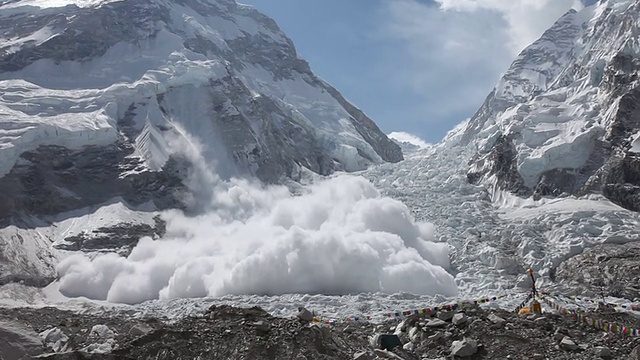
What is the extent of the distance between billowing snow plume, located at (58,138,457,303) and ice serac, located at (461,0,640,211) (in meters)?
17.4

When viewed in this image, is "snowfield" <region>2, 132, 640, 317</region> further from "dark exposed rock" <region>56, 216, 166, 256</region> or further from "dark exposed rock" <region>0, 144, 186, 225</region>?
"dark exposed rock" <region>0, 144, 186, 225</region>

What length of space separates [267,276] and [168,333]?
39.8m

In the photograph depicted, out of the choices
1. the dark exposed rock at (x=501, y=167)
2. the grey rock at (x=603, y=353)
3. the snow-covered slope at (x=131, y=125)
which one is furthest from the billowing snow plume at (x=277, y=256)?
the grey rock at (x=603, y=353)

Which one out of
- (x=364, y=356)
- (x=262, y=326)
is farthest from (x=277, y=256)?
(x=364, y=356)

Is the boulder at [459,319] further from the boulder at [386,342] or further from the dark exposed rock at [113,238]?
the dark exposed rock at [113,238]

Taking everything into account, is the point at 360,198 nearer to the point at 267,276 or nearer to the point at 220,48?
the point at 267,276

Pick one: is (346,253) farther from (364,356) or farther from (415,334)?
(364,356)

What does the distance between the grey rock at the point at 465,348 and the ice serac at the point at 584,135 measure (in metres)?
57.8

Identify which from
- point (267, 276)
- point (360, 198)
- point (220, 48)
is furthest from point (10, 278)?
point (220, 48)

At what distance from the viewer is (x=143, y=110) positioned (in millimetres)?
99500

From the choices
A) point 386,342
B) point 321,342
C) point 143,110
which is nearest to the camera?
point 321,342

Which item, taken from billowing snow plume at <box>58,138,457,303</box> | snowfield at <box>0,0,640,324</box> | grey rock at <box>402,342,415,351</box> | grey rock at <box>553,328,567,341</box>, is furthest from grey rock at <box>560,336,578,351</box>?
billowing snow plume at <box>58,138,457,303</box>

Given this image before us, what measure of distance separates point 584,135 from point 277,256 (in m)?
43.3

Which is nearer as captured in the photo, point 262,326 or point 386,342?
point 262,326
